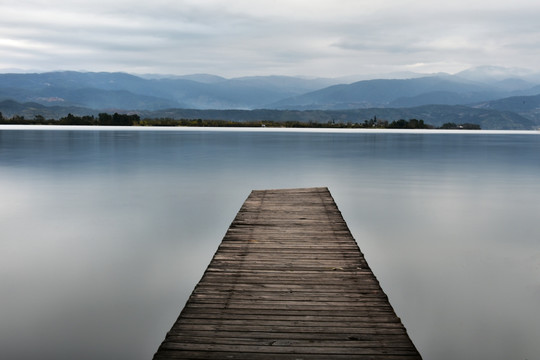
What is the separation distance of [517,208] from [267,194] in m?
7.76

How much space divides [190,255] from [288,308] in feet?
14.2

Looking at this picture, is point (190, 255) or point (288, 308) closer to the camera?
point (288, 308)

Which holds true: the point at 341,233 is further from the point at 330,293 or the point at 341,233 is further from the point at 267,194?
the point at 267,194

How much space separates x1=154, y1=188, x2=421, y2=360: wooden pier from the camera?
14.9ft

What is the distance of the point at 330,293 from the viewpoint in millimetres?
5992

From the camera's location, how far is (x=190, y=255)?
9.41 meters

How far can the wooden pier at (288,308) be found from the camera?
4527 mm

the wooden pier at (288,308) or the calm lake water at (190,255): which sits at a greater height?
the wooden pier at (288,308)

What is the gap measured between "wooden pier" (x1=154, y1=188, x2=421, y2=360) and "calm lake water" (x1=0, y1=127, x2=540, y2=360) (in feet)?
2.39

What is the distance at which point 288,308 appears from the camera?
5.45 metres

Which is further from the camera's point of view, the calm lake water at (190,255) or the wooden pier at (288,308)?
the calm lake water at (190,255)

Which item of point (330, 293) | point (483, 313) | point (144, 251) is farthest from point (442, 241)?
point (144, 251)

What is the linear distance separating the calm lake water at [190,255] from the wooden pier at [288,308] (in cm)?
73

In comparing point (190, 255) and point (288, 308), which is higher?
point (288, 308)
